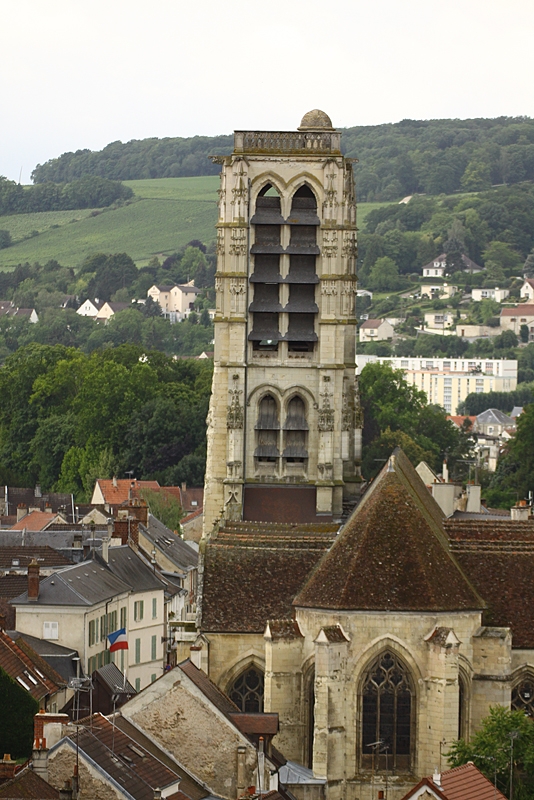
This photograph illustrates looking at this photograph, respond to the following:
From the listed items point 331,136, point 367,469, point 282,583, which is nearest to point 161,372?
point 367,469

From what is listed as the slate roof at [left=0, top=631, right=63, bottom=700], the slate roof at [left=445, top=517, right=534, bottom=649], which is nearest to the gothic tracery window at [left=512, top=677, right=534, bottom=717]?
the slate roof at [left=445, top=517, right=534, bottom=649]

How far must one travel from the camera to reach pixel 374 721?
5575 centimetres

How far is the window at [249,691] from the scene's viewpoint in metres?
59.3

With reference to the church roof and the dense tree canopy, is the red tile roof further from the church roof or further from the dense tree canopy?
the church roof

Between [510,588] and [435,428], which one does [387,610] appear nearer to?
[510,588]

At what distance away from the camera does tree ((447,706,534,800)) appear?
165 feet

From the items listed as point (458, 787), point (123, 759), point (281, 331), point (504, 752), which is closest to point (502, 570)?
point (504, 752)

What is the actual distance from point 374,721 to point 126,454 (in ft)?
310

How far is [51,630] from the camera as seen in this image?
7531 centimetres

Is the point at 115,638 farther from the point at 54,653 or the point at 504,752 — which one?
the point at 504,752

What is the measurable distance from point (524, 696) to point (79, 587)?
2372cm

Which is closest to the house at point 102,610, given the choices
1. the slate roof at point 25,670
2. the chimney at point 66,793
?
the slate roof at point 25,670

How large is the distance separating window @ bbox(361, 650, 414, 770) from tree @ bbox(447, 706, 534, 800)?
274 centimetres

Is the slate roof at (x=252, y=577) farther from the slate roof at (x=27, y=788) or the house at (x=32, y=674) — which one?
the slate roof at (x=27, y=788)
